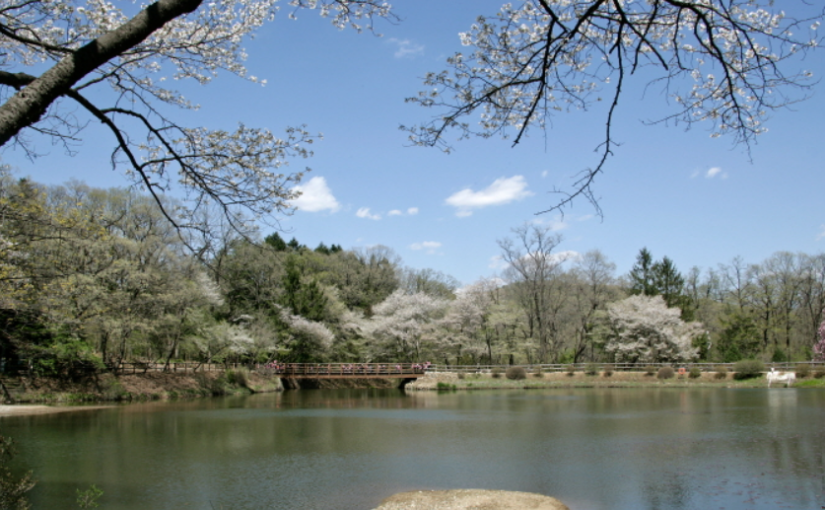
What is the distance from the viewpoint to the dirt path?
7.68 meters

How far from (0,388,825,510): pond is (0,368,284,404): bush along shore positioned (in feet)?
11.8

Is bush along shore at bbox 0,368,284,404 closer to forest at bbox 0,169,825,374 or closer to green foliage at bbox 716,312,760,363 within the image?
forest at bbox 0,169,825,374

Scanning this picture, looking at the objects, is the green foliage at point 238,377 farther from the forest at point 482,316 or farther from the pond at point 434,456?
the pond at point 434,456

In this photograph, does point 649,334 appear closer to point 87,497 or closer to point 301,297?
point 301,297

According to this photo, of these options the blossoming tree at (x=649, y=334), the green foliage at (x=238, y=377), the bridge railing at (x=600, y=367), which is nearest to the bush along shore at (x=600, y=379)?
the bridge railing at (x=600, y=367)

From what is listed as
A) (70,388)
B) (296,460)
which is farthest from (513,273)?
A: (296,460)

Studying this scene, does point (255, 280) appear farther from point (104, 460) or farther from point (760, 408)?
point (760, 408)

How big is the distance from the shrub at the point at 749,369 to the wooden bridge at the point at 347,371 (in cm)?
1842

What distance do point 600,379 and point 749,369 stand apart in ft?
26.5

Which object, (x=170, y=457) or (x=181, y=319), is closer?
(x=170, y=457)

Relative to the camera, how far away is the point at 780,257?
42781 millimetres

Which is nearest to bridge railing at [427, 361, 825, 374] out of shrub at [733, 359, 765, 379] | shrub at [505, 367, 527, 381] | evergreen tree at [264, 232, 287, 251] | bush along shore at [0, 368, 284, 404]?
shrub at [733, 359, 765, 379]

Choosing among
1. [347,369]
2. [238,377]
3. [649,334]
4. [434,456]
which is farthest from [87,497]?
[649,334]

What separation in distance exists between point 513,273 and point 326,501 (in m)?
34.3
